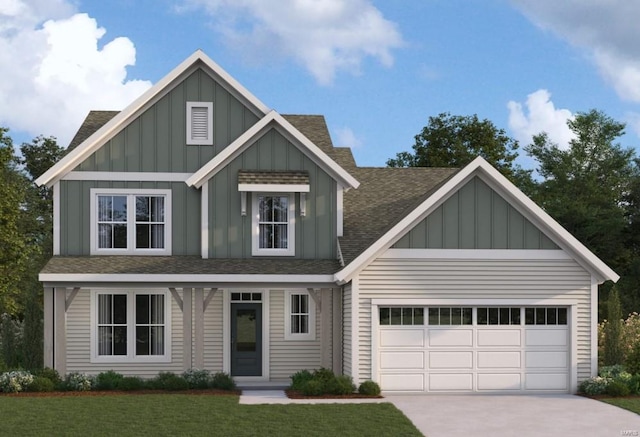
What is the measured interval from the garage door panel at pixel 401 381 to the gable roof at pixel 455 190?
2618mm

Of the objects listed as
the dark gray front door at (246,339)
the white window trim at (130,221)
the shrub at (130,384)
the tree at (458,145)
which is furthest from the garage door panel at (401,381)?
the tree at (458,145)

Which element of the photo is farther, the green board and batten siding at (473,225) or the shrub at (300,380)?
the green board and batten siding at (473,225)

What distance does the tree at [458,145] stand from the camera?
50.2 metres

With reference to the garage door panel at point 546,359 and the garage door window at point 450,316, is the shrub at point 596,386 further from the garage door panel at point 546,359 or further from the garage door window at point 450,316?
the garage door window at point 450,316

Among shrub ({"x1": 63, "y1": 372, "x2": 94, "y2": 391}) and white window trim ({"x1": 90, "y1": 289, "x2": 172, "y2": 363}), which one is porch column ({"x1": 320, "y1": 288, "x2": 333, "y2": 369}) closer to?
white window trim ({"x1": 90, "y1": 289, "x2": 172, "y2": 363})

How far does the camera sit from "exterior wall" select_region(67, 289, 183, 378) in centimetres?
2421

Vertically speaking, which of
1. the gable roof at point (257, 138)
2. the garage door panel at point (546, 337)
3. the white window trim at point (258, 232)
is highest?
the gable roof at point (257, 138)

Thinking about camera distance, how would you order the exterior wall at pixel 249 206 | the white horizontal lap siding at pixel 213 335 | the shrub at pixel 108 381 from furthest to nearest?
the white horizontal lap siding at pixel 213 335 → the exterior wall at pixel 249 206 → the shrub at pixel 108 381

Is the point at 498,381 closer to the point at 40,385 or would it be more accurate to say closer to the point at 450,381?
the point at 450,381

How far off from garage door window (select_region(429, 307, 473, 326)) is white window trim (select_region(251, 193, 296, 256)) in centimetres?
445

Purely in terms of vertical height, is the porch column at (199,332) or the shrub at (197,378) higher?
the porch column at (199,332)

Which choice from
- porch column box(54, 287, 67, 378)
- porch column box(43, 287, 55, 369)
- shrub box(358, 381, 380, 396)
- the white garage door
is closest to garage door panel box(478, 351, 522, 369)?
the white garage door

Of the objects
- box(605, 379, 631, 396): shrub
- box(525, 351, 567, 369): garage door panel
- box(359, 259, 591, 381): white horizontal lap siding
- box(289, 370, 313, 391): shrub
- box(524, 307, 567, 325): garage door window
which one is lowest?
box(605, 379, 631, 396): shrub

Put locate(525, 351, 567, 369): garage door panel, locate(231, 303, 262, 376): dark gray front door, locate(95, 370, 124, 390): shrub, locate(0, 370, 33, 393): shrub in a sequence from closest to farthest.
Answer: locate(0, 370, 33, 393): shrub
locate(95, 370, 124, 390): shrub
locate(525, 351, 567, 369): garage door panel
locate(231, 303, 262, 376): dark gray front door
